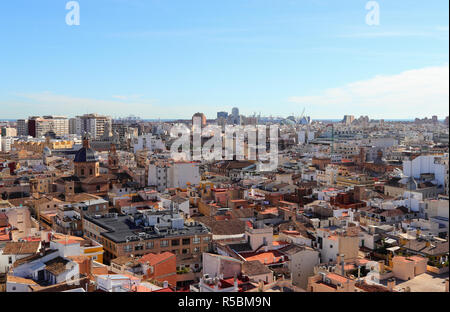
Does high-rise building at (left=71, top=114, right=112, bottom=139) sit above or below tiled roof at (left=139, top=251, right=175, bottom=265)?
above

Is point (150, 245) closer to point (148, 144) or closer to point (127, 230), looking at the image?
point (127, 230)

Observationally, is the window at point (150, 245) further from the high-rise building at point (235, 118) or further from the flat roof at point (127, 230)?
the high-rise building at point (235, 118)

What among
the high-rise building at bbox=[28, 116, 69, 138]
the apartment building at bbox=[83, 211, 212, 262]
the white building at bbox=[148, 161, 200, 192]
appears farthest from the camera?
the high-rise building at bbox=[28, 116, 69, 138]

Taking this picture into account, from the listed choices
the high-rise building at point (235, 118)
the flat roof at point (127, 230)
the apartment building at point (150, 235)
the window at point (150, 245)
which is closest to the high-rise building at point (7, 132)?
the high-rise building at point (235, 118)

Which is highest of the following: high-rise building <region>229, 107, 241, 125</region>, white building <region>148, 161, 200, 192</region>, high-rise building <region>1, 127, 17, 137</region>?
high-rise building <region>229, 107, 241, 125</region>

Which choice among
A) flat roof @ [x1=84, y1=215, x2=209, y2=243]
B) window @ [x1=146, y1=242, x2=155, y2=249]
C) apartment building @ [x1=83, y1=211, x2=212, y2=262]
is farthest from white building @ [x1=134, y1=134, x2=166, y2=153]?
window @ [x1=146, y1=242, x2=155, y2=249]

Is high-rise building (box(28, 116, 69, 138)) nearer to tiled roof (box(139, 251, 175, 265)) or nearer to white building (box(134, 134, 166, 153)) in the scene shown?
white building (box(134, 134, 166, 153))

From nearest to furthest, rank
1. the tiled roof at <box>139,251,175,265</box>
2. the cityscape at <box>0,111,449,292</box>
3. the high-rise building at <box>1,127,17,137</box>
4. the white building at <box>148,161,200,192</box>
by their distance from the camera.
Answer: the cityscape at <box>0,111,449,292</box>
the tiled roof at <box>139,251,175,265</box>
the white building at <box>148,161,200,192</box>
the high-rise building at <box>1,127,17,137</box>

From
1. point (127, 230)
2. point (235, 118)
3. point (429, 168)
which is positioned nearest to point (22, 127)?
point (235, 118)
